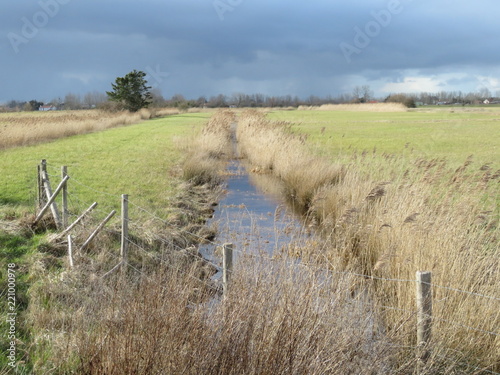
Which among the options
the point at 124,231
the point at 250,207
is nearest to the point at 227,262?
the point at 124,231

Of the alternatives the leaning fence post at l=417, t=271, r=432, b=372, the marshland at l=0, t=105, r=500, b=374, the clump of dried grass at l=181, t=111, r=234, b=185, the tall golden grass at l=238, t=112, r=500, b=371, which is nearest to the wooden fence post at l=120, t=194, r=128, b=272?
the marshland at l=0, t=105, r=500, b=374

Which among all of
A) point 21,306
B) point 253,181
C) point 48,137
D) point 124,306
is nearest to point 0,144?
point 48,137

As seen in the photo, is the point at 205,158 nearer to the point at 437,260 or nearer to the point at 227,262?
the point at 437,260

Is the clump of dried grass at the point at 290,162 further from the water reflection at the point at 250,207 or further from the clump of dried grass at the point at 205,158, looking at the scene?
the clump of dried grass at the point at 205,158

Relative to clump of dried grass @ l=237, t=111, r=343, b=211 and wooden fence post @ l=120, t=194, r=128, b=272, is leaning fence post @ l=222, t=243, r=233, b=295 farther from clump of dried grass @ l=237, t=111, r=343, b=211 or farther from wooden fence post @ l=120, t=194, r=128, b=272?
clump of dried grass @ l=237, t=111, r=343, b=211

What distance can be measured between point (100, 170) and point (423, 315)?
14.7 m

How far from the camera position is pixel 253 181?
56.6 feet

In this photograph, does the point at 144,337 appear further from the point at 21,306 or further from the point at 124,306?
the point at 21,306

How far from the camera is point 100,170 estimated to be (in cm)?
1730

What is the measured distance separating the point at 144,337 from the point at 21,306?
3432 mm

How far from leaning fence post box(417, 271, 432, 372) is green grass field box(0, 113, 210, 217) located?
20.0 ft

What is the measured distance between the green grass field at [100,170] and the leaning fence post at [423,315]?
6.09 metres

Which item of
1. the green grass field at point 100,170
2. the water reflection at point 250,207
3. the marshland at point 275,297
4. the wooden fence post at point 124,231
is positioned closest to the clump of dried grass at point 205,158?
the water reflection at point 250,207

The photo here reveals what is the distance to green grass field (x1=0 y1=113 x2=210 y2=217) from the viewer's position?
12.4 metres
